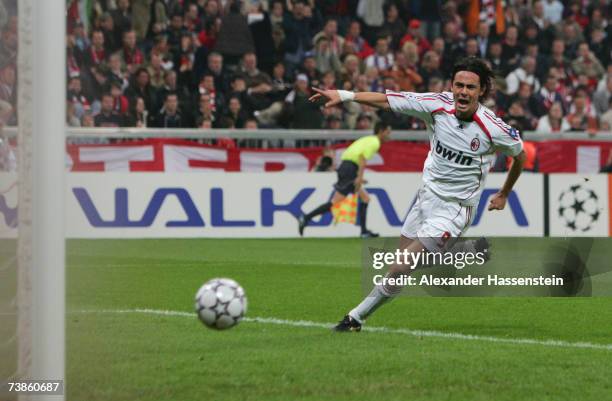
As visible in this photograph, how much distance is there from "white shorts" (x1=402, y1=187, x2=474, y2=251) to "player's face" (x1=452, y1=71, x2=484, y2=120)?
66 cm

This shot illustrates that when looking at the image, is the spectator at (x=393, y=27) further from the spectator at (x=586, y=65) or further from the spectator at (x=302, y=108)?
the spectator at (x=586, y=65)

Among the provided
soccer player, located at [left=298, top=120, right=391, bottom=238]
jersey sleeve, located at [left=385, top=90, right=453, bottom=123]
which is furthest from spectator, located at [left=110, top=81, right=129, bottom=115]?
jersey sleeve, located at [left=385, top=90, right=453, bottom=123]

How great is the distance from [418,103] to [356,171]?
8.68m

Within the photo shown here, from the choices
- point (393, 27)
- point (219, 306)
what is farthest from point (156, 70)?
point (219, 306)

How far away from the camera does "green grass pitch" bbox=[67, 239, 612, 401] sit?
6.35 meters

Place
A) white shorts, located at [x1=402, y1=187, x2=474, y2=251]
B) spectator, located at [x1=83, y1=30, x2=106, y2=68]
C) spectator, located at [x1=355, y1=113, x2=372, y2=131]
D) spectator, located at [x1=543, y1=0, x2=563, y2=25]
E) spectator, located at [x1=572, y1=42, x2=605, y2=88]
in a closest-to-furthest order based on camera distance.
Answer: white shorts, located at [x1=402, y1=187, x2=474, y2=251]
spectator, located at [x1=83, y1=30, x2=106, y2=68]
spectator, located at [x1=355, y1=113, x2=372, y2=131]
spectator, located at [x1=572, y1=42, x2=605, y2=88]
spectator, located at [x1=543, y1=0, x2=563, y2=25]

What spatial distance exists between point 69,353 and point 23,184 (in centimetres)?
186

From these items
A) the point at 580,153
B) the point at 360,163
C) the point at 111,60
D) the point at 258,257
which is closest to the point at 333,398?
the point at 258,257

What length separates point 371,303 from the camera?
862 cm

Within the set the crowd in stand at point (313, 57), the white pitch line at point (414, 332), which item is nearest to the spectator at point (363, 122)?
the crowd in stand at point (313, 57)

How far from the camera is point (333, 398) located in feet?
20.0

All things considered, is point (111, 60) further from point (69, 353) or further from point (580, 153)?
point (69, 353)

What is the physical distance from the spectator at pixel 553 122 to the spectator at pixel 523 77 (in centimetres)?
72

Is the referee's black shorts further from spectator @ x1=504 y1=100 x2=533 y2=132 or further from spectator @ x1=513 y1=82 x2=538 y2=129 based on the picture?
spectator @ x1=513 y1=82 x2=538 y2=129
